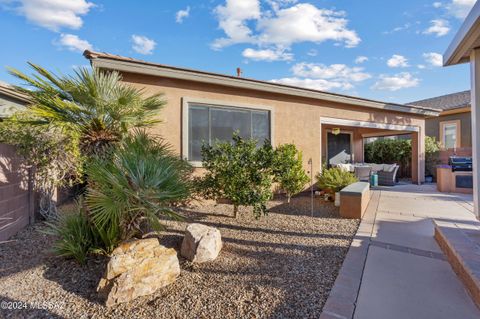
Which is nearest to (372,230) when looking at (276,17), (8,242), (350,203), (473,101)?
(350,203)

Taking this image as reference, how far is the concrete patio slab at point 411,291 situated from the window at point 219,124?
4893mm

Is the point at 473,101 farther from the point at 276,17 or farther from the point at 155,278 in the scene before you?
the point at 276,17

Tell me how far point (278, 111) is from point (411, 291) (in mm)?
6745

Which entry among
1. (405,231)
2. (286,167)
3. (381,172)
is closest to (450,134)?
(381,172)

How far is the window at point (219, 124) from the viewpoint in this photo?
739cm

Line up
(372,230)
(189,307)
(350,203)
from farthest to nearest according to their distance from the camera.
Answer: (350,203) → (372,230) → (189,307)

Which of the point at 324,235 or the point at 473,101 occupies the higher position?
the point at 473,101

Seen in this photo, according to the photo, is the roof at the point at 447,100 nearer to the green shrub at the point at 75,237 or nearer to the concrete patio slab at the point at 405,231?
the concrete patio slab at the point at 405,231

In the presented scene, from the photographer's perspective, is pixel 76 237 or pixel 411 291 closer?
pixel 411 291

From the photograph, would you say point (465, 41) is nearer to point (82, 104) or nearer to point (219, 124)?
point (219, 124)

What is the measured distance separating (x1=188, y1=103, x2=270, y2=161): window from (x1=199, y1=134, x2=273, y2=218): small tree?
5.77ft

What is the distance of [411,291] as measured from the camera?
2.92m

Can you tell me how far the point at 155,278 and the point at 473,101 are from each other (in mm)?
5718

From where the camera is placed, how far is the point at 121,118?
449 centimetres
